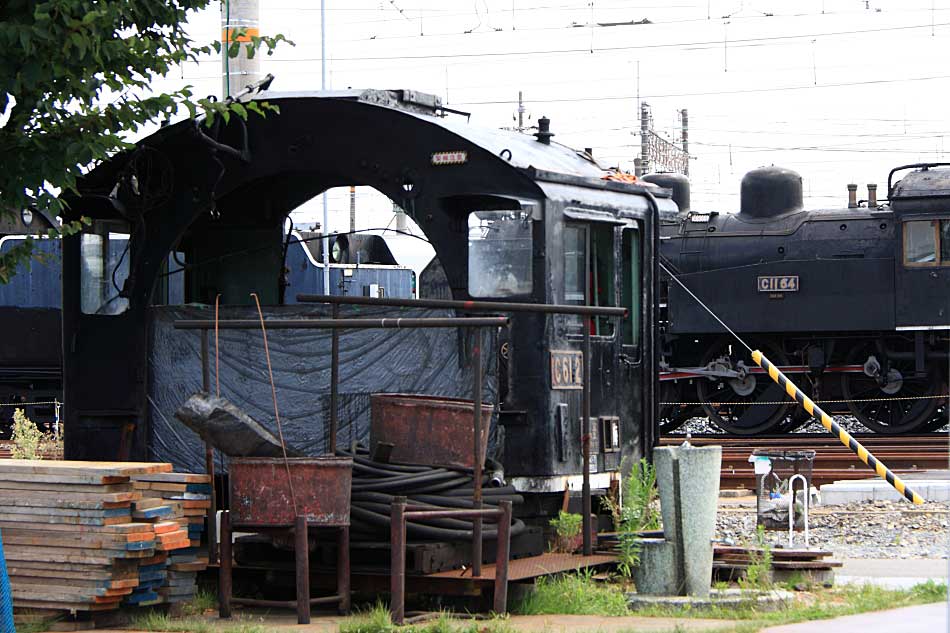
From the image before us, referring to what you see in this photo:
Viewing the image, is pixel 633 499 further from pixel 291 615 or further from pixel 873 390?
pixel 873 390

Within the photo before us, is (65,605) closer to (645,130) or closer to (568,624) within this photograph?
(568,624)

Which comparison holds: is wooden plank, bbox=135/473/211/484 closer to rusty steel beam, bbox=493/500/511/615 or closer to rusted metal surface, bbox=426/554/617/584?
rusted metal surface, bbox=426/554/617/584

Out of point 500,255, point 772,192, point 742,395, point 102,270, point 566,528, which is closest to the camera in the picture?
point 566,528

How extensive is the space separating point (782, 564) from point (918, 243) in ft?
49.5

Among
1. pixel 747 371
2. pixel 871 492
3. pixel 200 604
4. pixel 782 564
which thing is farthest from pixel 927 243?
pixel 200 604

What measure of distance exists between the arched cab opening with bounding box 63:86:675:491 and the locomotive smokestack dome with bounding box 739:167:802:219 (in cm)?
1443

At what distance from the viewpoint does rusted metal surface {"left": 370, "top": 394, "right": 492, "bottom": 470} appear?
9.01 metres

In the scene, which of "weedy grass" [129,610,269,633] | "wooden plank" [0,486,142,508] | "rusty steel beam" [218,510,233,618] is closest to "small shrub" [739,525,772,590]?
"weedy grass" [129,610,269,633]

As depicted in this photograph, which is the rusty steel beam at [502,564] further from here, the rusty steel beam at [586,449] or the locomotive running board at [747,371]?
the locomotive running board at [747,371]

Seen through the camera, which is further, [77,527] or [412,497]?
[412,497]

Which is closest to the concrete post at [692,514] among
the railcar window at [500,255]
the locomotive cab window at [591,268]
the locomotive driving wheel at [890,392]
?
the locomotive cab window at [591,268]

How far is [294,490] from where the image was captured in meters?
8.25

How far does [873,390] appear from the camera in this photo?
79.3ft

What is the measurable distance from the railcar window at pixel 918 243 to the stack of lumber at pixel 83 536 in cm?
1757
